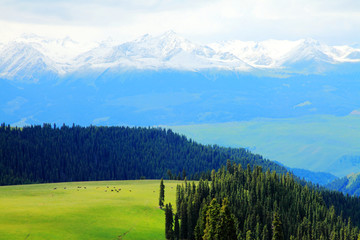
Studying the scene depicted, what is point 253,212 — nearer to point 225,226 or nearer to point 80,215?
point 80,215

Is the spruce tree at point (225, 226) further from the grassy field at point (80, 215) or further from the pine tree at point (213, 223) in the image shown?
the grassy field at point (80, 215)

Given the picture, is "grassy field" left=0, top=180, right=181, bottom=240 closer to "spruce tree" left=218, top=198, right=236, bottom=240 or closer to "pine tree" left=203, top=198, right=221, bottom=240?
"pine tree" left=203, top=198, right=221, bottom=240

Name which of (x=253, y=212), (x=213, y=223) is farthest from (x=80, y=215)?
(x=213, y=223)

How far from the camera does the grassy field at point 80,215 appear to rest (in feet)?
432

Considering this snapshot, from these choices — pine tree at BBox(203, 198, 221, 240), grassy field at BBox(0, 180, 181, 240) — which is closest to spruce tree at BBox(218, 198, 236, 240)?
pine tree at BBox(203, 198, 221, 240)

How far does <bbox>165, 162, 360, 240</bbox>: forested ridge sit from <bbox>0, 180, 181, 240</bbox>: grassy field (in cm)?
819

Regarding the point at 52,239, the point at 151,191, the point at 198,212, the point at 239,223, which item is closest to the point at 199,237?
the point at 198,212

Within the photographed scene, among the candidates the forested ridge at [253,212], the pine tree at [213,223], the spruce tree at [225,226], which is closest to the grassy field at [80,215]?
the forested ridge at [253,212]

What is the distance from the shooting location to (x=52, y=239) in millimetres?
125438

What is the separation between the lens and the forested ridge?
134m

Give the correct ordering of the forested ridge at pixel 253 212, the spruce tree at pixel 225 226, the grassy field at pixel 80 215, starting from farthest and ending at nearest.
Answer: the forested ridge at pixel 253 212, the grassy field at pixel 80 215, the spruce tree at pixel 225 226

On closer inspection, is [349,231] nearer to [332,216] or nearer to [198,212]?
[332,216]

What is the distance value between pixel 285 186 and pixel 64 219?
91.0 m

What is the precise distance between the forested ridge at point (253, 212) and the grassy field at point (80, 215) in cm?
819
